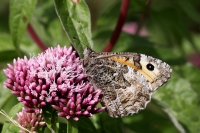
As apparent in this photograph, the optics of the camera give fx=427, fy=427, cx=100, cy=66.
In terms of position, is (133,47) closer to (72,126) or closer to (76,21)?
(76,21)

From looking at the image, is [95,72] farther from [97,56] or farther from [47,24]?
[47,24]

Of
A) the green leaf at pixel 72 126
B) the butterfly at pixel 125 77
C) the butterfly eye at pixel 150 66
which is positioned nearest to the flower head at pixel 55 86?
the green leaf at pixel 72 126

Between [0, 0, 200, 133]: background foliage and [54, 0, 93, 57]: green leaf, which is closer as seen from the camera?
[54, 0, 93, 57]: green leaf

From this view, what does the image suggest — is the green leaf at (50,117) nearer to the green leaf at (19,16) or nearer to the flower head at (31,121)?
the flower head at (31,121)

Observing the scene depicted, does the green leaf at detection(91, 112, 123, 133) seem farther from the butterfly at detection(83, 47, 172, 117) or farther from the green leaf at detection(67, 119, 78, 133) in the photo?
the green leaf at detection(67, 119, 78, 133)

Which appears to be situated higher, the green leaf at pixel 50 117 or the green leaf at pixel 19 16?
the green leaf at pixel 19 16

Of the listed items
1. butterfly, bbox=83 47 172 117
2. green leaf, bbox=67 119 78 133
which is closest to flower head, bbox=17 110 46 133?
green leaf, bbox=67 119 78 133

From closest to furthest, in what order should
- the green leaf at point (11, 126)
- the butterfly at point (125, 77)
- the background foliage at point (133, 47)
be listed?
the green leaf at point (11, 126), the butterfly at point (125, 77), the background foliage at point (133, 47)
